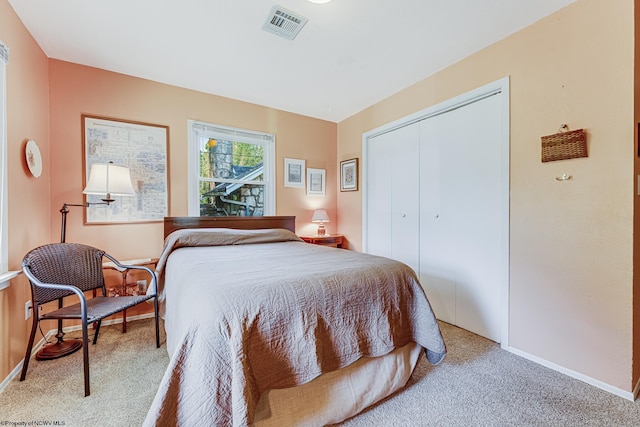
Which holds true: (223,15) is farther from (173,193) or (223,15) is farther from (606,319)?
(606,319)

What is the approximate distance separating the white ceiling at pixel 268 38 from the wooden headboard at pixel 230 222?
4.83ft

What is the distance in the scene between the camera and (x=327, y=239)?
12.5 feet

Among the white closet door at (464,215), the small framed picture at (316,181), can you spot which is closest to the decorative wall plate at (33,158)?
the small framed picture at (316,181)

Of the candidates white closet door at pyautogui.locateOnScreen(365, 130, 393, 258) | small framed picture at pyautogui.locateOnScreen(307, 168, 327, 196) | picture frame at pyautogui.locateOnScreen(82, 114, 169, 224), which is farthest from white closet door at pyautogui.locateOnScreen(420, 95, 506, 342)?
picture frame at pyautogui.locateOnScreen(82, 114, 169, 224)

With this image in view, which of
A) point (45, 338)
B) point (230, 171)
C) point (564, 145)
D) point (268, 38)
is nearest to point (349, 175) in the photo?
point (230, 171)

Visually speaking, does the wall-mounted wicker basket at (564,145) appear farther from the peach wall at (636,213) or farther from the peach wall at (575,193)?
the peach wall at (636,213)

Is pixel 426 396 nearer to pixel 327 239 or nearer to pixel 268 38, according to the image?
pixel 327 239

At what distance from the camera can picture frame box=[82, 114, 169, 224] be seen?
2.58 meters

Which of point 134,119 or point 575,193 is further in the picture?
point 134,119

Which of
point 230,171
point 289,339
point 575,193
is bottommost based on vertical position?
point 289,339

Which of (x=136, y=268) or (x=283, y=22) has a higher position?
(x=283, y=22)

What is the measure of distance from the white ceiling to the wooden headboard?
1473 millimetres

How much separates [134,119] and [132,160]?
1.37 feet

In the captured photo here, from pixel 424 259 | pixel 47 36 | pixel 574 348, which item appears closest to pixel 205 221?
pixel 47 36
